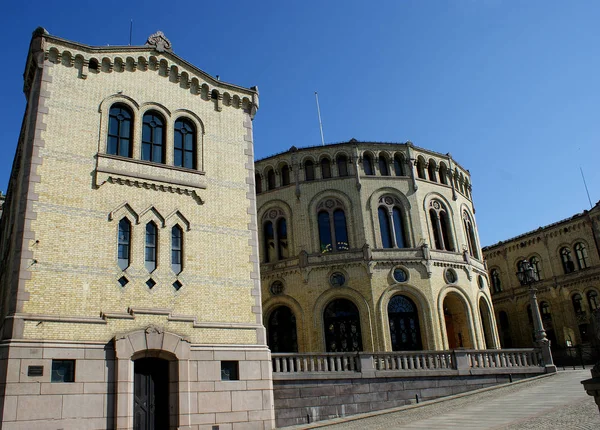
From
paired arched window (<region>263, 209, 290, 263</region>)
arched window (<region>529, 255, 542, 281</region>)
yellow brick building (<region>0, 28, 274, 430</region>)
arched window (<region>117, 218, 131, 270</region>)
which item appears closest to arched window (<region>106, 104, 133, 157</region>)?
yellow brick building (<region>0, 28, 274, 430</region>)

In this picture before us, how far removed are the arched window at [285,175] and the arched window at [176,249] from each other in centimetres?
1651

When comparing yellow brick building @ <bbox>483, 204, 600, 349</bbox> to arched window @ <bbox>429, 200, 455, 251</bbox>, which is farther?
yellow brick building @ <bbox>483, 204, 600, 349</bbox>

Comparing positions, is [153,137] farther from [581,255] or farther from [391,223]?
[581,255]

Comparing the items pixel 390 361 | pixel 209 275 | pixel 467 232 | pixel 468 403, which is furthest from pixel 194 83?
pixel 467 232

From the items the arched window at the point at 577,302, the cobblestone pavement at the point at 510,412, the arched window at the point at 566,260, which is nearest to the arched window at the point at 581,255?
the arched window at the point at 566,260

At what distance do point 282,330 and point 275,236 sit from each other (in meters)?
5.87

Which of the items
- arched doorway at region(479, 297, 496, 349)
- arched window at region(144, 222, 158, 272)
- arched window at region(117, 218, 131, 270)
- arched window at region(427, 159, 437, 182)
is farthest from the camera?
arched window at region(427, 159, 437, 182)

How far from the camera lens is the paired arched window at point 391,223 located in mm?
33594

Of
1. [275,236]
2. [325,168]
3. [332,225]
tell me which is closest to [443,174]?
[325,168]

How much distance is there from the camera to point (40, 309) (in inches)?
624

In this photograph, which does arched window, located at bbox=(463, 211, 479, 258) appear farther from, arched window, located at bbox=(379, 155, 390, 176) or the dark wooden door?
the dark wooden door

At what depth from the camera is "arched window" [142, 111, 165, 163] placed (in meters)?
20.0

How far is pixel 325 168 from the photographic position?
35125mm

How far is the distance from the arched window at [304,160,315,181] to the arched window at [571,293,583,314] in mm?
24989
